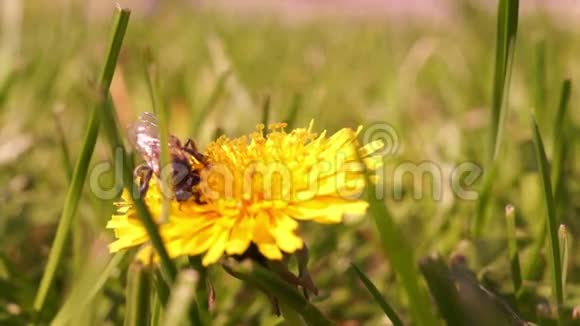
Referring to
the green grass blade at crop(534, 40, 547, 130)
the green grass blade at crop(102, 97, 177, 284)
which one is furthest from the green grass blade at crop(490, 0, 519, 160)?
the green grass blade at crop(102, 97, 177, 284)

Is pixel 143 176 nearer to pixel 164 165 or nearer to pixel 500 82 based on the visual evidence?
pixel 164 165

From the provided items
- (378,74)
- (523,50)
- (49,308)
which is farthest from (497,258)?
(523,50)

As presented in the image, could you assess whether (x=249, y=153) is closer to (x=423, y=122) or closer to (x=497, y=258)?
(x=497, y=258)

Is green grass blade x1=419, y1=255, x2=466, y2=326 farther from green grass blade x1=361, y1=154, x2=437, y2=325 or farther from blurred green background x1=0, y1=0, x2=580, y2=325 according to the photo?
blurred green background x1=0, y1=0, x2=580, y2=325

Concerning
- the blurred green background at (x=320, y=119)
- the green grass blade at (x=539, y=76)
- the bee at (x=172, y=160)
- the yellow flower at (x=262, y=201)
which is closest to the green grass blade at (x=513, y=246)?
the blurred green background at (x=320, y=119)

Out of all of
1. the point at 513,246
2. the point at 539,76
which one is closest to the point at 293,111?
the point at 539,76

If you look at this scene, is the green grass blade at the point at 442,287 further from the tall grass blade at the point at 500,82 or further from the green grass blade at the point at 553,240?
the tall grass blade at the point at 500,82
